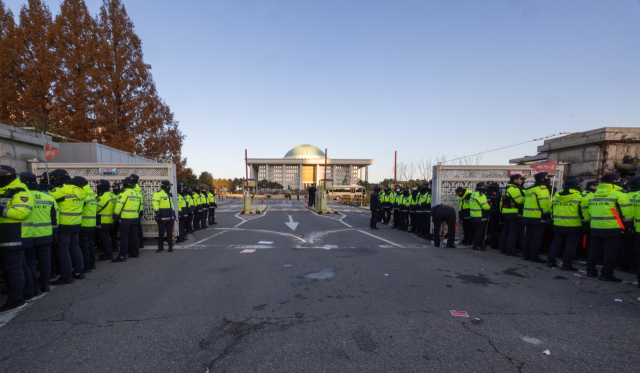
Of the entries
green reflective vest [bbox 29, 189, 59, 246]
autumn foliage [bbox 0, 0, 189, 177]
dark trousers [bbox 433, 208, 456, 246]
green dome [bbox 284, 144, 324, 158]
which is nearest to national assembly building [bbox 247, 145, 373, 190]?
green dome [bbox 284, 144, 324, 158]

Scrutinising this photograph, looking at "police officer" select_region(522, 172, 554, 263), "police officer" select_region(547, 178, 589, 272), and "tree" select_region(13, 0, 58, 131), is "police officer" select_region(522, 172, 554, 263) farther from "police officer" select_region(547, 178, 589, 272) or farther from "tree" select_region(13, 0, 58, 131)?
"tree" select_region(13, 0, 58, 131)

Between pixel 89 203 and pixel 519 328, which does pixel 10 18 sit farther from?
pixel 519 328

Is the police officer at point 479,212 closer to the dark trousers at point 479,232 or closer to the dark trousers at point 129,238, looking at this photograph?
the dark trousers at point 479,232

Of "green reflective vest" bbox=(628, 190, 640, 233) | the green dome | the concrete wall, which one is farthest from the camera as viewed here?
the green dome

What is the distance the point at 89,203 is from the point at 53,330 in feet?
10.4

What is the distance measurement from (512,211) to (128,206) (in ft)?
31.7

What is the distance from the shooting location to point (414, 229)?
10945 millimetres

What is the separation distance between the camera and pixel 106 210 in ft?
22.0

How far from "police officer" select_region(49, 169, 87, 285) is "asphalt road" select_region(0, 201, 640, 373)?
40 cm

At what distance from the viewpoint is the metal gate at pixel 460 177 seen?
9.34 m

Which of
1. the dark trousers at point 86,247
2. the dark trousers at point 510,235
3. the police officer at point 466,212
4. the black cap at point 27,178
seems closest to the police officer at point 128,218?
the dark trousers at point 86,247

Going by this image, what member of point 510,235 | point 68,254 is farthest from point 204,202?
point 510,235

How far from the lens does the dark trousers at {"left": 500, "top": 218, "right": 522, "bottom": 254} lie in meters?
7.14

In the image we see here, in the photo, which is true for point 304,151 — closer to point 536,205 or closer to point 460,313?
point 536,205
